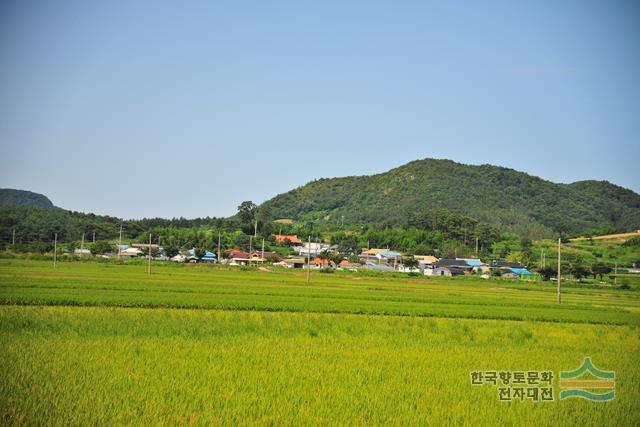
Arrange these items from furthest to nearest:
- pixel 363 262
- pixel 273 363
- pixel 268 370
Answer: pixel 363 262, pixel 273 363, pixel 268 370

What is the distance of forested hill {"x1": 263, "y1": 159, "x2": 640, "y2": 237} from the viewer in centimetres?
15975

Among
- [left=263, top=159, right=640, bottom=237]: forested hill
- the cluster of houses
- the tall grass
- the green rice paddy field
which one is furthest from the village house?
the tall grass

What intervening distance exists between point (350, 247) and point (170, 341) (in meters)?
104

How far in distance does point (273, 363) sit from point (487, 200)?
166557 mm

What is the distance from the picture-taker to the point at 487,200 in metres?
174

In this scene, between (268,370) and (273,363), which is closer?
(268,370)

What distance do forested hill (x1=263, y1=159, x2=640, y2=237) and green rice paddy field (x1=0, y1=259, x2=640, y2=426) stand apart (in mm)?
127197

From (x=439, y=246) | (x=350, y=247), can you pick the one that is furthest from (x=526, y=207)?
(x=350, y=247)

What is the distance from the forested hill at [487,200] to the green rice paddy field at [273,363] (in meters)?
127

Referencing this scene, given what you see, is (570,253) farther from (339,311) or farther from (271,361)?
(271,361)

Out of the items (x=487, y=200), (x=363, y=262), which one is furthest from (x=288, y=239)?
(x=487, y=200)

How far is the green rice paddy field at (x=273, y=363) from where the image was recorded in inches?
405

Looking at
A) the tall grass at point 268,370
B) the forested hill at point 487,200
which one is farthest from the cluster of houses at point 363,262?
the tall grass at point 268,370

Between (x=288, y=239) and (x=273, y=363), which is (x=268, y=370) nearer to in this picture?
A: (x=273, y=363)
